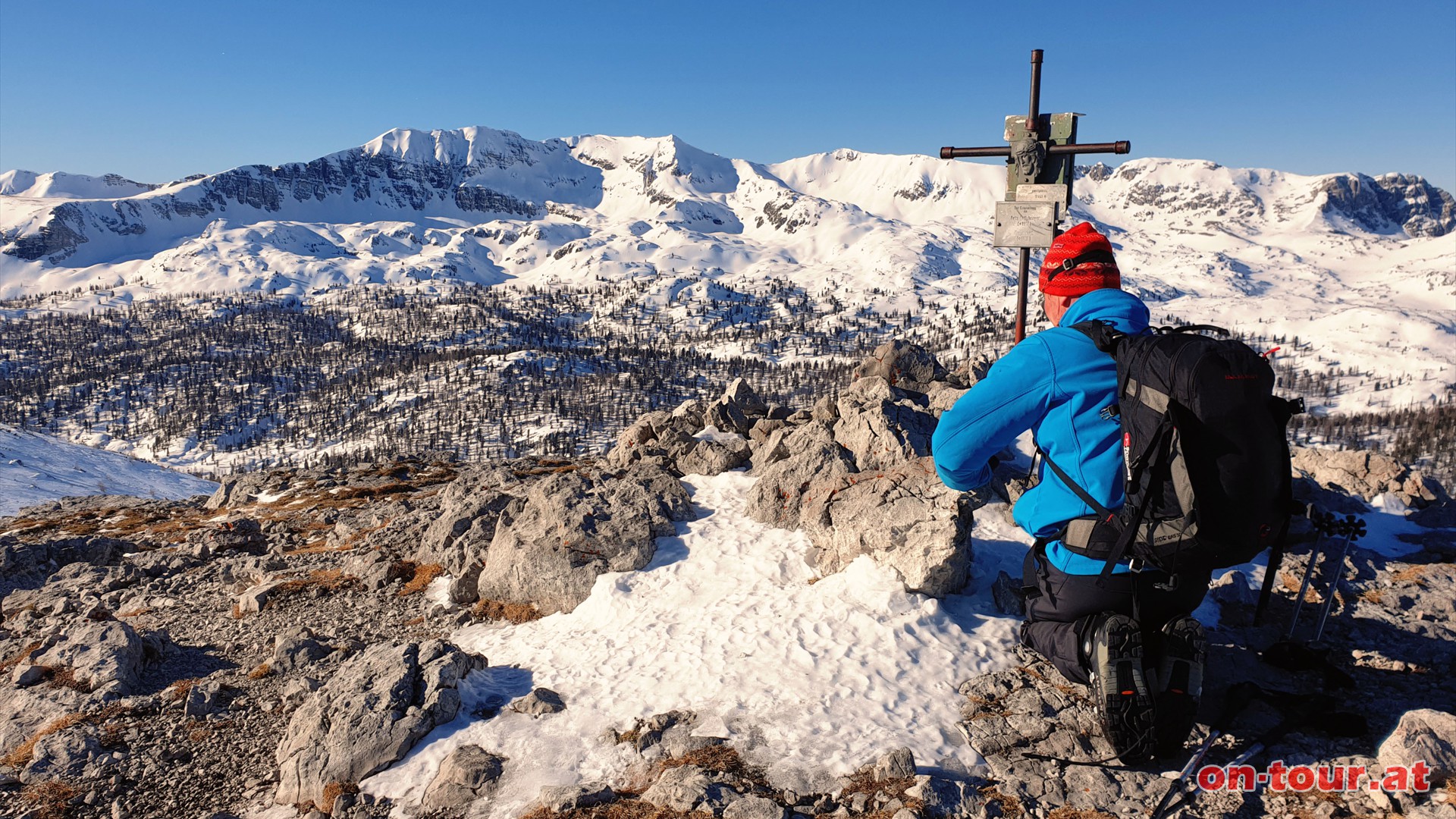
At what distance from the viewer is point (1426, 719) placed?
22.9ft

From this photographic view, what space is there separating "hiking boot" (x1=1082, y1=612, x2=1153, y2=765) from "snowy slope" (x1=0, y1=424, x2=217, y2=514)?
3785 inches

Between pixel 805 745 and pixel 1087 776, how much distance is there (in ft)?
10.8

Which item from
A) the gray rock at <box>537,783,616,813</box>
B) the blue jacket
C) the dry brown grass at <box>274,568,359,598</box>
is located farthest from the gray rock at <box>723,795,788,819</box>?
the dry brown grass at <box>274,568,359,598</box>

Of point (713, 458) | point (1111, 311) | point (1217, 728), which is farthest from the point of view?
point (713, 458)

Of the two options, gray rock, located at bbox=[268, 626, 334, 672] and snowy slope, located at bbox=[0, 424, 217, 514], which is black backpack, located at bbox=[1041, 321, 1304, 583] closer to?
gray rock, located at bbox=[268, 626, 334, 672]

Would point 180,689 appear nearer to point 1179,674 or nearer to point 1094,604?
point 1094,604

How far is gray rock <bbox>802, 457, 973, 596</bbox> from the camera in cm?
1187

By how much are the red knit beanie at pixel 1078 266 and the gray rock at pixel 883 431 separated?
958 cm

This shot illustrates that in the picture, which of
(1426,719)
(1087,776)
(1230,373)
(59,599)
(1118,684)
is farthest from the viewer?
(59,599)

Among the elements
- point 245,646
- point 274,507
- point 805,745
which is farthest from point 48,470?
point 805,745

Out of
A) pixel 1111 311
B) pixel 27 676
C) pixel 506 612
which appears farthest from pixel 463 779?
pixel 27 676

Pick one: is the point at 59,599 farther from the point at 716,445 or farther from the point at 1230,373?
the point at 1230,373

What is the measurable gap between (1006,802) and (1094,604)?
9.69 ft

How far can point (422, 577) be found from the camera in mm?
16875
